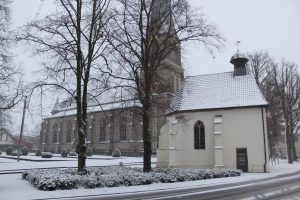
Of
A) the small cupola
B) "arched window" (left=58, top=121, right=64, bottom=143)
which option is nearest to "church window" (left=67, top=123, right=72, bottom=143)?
"arched window" (left=58, top=121, right=64, bottom=143)

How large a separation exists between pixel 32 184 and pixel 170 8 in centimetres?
1528

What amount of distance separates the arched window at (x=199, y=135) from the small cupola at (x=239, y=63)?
7269 millimetres

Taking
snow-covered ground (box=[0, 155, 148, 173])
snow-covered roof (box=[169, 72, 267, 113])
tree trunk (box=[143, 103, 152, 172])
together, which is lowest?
snow-covered ground (box=[0, 155, 148, 173])

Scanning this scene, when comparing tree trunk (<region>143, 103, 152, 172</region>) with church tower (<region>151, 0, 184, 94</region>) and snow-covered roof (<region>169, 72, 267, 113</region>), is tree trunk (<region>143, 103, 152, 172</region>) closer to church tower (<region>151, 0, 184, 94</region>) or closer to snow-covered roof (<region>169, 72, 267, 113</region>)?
church tower (<region>151, 0, 184, 94</region>)

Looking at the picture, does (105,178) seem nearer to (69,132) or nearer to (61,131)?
(69,132)

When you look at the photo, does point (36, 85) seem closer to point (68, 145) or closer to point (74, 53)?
point (74, 53)

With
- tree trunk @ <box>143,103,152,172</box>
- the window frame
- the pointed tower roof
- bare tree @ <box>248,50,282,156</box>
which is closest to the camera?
tree trunk @ <box>143,103,152,172</box>

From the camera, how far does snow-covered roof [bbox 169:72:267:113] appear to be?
105 feet

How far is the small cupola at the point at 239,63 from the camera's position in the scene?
35125 mm

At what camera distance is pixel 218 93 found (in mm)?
34125

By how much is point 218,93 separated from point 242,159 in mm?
7345

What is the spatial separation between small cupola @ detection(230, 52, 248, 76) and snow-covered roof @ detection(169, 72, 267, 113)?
21.6 inches

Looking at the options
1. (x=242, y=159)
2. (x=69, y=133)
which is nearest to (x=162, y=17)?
(x=242, y=159)

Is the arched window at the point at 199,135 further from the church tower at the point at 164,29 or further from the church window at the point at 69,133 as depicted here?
the church window at the point at 69,133
